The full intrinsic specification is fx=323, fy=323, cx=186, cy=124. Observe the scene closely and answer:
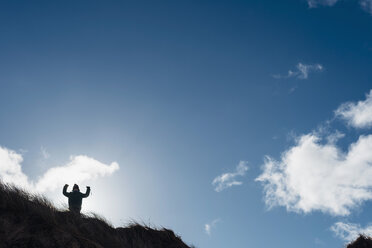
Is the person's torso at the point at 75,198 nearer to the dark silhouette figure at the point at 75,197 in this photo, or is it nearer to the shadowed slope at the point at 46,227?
the dark silhouette figure at the point at 75,197

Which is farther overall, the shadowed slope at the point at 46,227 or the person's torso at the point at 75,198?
the person's torso at the point at 75,198

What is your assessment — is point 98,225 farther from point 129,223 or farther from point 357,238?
point 357,238

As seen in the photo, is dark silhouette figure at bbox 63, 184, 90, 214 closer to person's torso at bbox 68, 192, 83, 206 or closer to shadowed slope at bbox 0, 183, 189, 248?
person's torso at bbox 68, 192, 83, 206

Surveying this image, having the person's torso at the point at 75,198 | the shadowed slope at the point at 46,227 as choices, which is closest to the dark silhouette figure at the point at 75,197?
the person's torso at the point at 75,198

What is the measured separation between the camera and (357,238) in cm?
1602

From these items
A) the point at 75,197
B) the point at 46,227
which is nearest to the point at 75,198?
the point at 75,197

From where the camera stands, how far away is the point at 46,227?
8109 mm

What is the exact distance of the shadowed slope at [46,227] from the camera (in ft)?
25.0

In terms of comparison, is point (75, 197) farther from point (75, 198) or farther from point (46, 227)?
point (46, 227)

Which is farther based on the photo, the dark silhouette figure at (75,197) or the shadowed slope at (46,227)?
the dark silhouette figure at (75,197)

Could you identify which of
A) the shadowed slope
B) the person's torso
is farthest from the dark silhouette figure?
the shadowed slope

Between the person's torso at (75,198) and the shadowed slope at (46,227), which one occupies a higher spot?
the person's torso at (75,198)

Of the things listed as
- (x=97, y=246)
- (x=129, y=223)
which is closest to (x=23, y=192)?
(x=97, y=246)

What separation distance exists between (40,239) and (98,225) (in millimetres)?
2550
